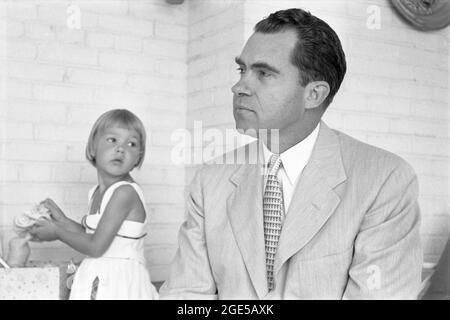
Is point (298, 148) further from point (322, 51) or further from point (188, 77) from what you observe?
point (188, 77)

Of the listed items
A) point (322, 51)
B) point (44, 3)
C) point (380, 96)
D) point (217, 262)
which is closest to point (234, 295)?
point (217, 262)

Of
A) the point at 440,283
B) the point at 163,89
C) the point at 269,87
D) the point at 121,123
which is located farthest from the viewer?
the point at 163,89

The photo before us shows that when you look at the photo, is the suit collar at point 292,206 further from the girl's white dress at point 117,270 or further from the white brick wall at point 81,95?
the white brick wall at point 81,95

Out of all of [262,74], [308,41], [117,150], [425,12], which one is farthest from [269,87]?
[425,12]

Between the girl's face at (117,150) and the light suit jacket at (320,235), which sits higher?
the girl's face at (117,150)

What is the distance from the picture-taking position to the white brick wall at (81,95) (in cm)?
289

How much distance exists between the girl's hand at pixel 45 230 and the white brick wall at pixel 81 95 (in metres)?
0.43

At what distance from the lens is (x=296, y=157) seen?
163cm

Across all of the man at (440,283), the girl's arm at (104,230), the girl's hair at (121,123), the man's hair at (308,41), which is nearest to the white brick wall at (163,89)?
the girl's hair at (121,123)

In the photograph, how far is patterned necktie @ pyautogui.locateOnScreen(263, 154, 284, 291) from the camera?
1549 millimetres

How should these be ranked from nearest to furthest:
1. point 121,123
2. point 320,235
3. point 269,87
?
1. point 320,235
2. point 269,87
3. point 121,123

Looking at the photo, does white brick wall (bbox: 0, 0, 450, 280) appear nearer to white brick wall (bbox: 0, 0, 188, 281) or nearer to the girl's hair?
white brick wall (bbox: 0, 0, 188, 281)

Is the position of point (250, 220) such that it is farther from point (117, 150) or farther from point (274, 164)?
point (117, 150)

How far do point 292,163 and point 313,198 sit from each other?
0.43 feet
